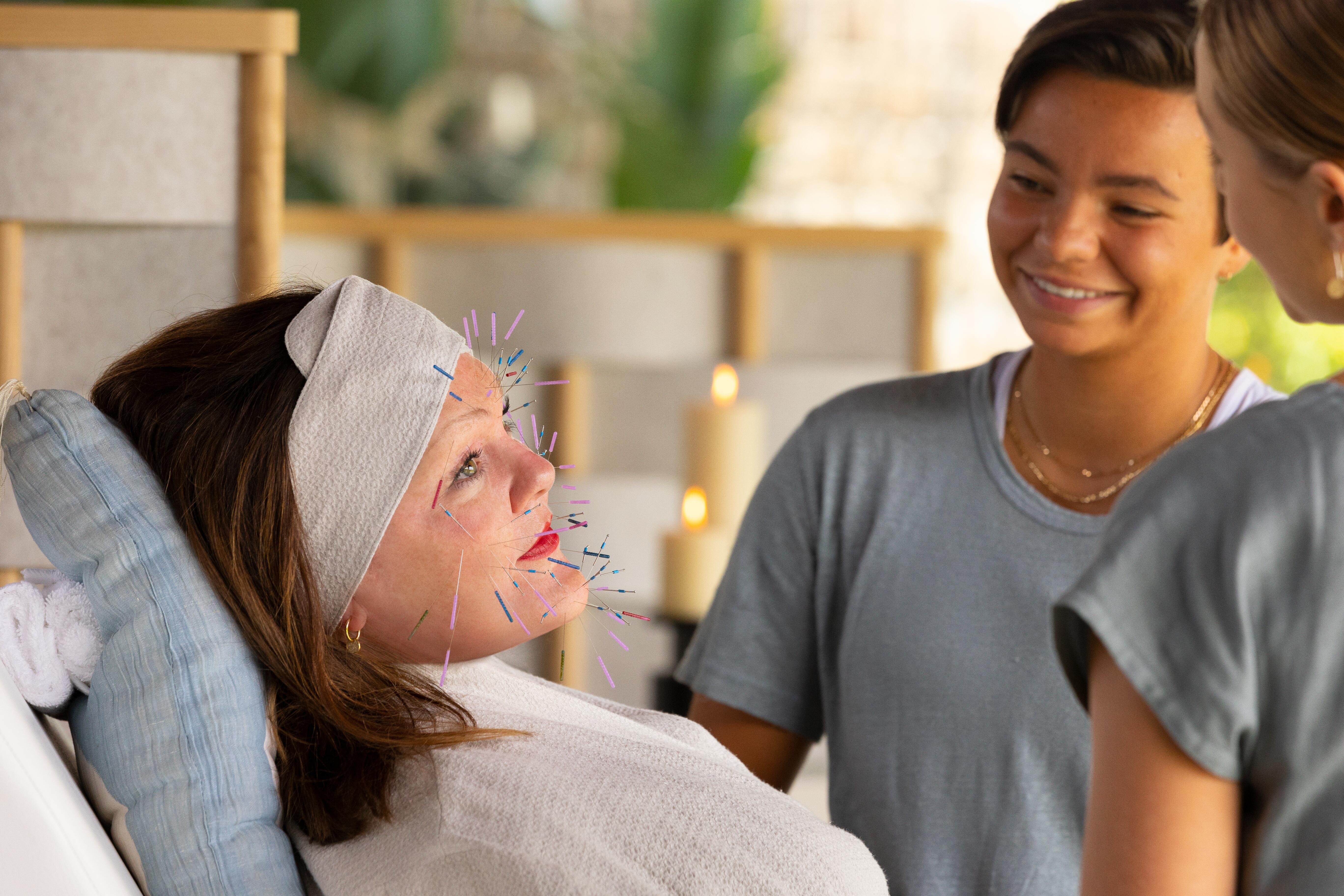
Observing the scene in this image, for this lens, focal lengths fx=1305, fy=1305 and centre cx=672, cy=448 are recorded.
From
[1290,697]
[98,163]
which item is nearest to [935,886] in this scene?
[1290,697]

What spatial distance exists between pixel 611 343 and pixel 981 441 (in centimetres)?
140

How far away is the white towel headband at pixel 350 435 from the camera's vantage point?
31.9 inches

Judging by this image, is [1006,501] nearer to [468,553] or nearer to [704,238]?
[468,553]

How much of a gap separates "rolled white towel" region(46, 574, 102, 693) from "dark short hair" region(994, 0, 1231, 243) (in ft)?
2.75

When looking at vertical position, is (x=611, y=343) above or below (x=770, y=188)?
below

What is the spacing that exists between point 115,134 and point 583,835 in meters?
0.81

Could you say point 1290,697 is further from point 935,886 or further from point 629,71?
point 629,71

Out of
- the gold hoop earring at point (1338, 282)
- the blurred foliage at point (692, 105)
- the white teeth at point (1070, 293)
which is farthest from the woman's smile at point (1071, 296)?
the blurred foliage at point (692, 105)

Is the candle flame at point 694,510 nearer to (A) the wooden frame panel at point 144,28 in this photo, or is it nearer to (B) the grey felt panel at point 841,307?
(A) the wooden frame panel at point 144,28

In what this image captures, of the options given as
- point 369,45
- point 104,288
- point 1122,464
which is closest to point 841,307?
point 1122,464

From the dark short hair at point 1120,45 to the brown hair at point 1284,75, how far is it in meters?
0.46

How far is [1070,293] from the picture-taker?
3.58ft

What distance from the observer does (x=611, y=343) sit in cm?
252

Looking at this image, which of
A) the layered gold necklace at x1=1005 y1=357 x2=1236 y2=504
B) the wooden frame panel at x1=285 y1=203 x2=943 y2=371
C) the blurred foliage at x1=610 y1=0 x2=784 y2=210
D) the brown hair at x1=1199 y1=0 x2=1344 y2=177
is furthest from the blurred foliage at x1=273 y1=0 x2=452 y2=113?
the brown hair at x1=1199 y1=0 x2=1344 y2=177
